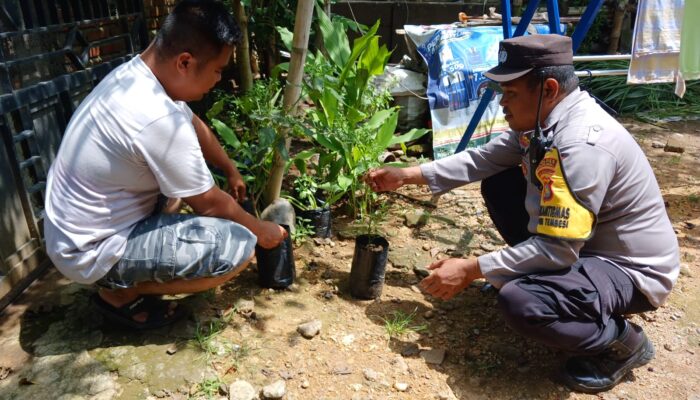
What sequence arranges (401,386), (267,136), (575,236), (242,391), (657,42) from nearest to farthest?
(575,236), (242,391), (401,386), (267,136), (657,42)

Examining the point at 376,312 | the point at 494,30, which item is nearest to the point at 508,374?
the point at 376,312

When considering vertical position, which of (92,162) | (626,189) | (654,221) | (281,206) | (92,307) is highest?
(92,162)

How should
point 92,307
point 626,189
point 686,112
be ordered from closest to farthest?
point 626,189
point 92,307
point 686,112

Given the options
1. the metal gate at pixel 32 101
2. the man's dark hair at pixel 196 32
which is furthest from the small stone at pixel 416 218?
the metal gate at pixel 32 101

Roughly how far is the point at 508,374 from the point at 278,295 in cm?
113

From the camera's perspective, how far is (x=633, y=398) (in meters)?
2.15

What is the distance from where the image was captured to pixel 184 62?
1.94m

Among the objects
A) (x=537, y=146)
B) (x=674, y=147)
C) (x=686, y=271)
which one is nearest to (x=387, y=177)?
(x=537, y=146)

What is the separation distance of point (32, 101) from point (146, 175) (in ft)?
3.02

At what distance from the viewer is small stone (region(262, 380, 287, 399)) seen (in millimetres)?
2002

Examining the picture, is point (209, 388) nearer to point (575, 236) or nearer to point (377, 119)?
point (575, 236)

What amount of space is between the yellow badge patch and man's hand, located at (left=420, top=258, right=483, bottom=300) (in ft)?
1.06

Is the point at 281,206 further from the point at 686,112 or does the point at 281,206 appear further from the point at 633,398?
the point at 686,112

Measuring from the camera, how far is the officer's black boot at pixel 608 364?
2.14 metres
